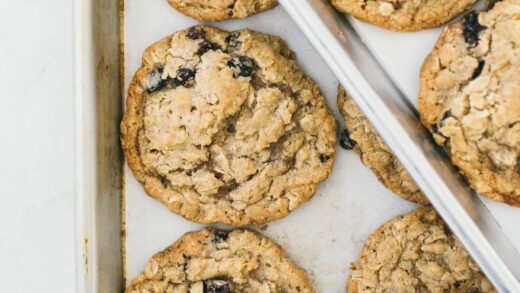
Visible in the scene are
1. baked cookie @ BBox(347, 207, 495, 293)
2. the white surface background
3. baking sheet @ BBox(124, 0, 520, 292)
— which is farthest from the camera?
the white surface background

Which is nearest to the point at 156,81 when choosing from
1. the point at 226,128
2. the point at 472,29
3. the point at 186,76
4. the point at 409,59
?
the point at 186,76

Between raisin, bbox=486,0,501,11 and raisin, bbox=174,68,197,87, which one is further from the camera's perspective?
raisin, bbox=174,68,197,87

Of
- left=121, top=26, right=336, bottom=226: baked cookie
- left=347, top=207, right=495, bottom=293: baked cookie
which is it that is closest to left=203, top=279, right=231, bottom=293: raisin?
left=121, top=26, right=336, bottom=226: baked cookie

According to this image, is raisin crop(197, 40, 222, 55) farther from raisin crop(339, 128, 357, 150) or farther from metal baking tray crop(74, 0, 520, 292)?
raisin crop(339, 128, 357, 150)

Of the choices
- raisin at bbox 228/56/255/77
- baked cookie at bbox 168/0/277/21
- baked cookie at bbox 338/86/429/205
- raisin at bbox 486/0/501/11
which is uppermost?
raisin at bbox 486/0/501/11

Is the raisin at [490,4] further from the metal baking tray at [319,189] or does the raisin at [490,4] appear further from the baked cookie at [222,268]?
the baked cookie at [222,268]

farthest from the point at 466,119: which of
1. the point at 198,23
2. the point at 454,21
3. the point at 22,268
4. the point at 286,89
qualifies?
the point at 22,268

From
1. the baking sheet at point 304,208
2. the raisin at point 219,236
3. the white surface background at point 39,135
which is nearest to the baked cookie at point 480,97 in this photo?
the baking sheet at point 304,208
